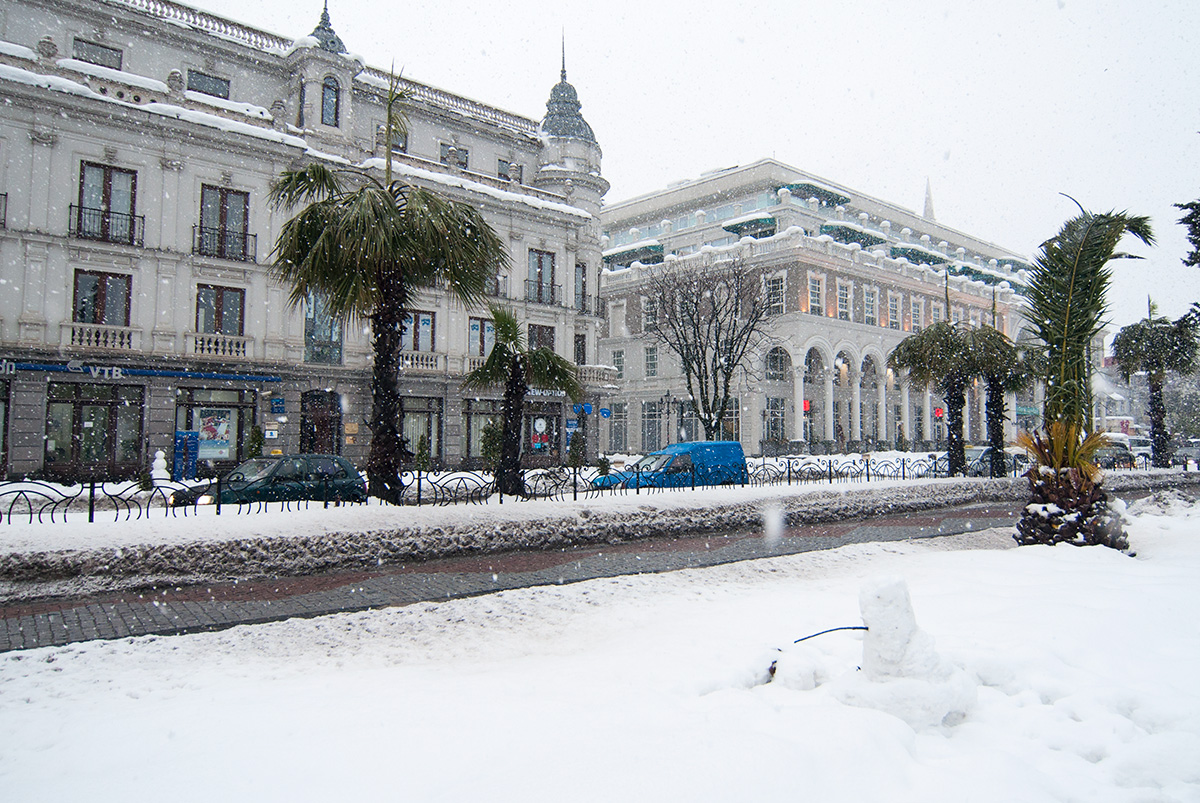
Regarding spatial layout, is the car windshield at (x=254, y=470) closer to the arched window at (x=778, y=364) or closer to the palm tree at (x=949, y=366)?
the palm tree at (x=949, y=366)

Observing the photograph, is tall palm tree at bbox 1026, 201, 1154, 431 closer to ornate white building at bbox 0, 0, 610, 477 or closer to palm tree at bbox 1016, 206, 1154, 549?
palm tree at bbox 1016, 206, 1154, 549

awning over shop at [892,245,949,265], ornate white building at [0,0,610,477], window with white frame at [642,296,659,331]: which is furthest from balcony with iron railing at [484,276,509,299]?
awning over shop at [892,245,949,265]

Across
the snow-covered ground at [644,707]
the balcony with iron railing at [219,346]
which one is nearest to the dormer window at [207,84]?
the balcony with iron railing at [219,346]

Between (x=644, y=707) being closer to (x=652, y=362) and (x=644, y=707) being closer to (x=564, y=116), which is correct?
(x=564, y=116)

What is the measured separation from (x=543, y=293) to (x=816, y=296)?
20.0 m

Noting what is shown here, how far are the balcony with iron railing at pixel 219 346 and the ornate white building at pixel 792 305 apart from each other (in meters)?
24.2

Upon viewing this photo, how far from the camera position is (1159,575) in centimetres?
745

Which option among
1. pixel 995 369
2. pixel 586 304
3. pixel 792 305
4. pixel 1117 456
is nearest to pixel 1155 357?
pixel 1117 456

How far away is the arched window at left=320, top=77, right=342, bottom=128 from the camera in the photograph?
1122 inches

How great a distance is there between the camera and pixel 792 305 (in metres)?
43.9

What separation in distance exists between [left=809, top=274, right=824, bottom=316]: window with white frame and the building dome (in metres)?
16.8

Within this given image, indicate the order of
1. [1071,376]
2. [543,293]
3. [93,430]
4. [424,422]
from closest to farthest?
[1071,376] → [93,430] → [424,422] → [543,293]

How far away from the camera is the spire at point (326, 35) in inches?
1169

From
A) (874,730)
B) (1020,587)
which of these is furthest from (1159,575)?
(874,730)
